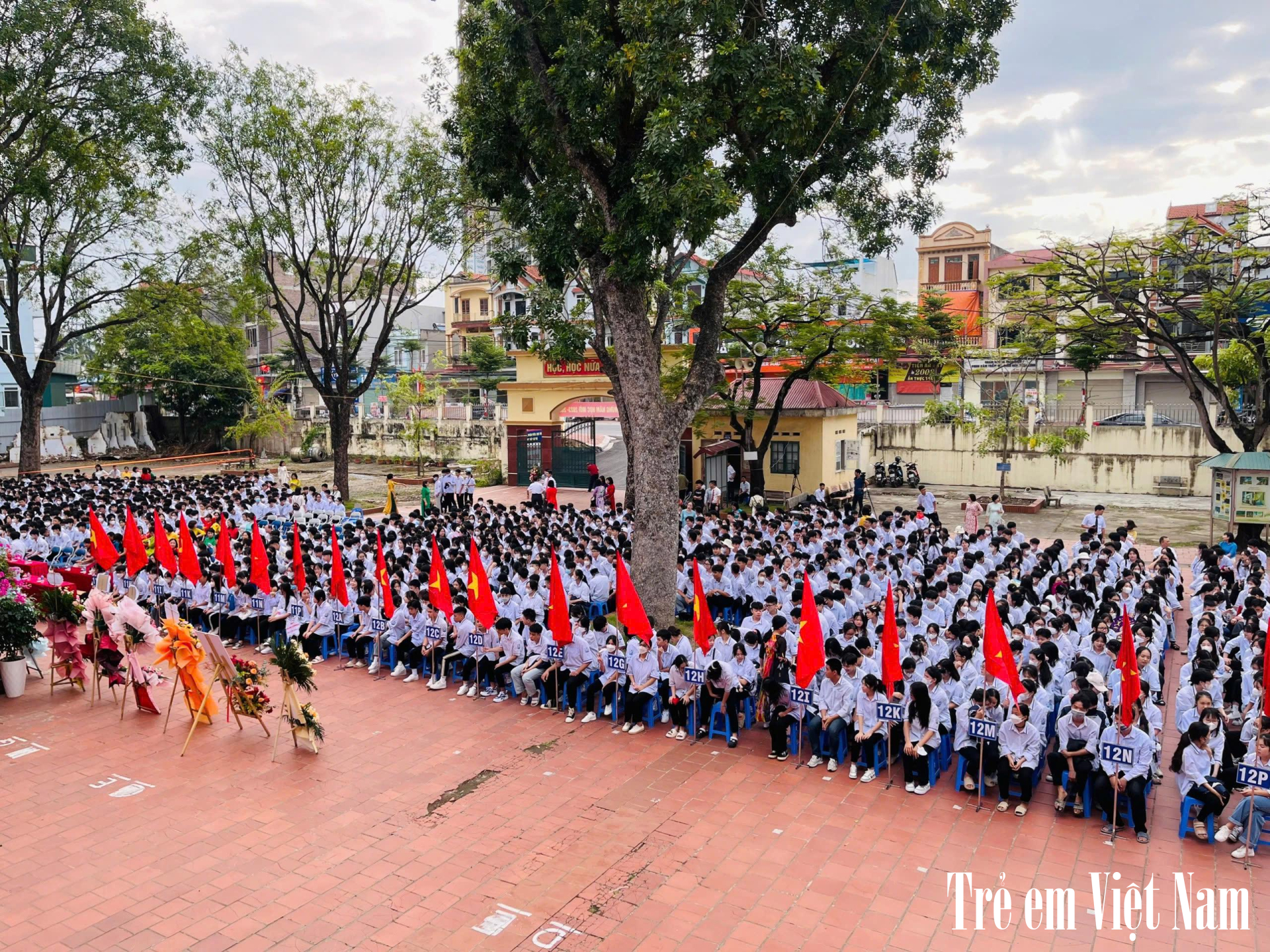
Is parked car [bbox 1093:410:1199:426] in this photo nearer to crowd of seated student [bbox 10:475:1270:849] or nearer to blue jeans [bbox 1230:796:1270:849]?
crowd of seated student [bbox 10:475:1270:849]

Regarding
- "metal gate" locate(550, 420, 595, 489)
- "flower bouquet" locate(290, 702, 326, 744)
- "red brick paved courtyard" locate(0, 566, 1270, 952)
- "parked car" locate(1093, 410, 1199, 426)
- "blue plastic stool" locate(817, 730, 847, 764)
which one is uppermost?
"parked car" locate(1093, 410, 1199, 426)

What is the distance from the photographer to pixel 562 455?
98.5 ft

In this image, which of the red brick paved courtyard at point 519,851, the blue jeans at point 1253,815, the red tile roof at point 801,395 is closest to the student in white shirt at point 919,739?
the red brick paved courtyard at point 519,851

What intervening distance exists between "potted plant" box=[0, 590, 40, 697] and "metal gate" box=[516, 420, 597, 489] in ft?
63.0

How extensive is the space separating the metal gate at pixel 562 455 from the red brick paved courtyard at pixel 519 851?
2051cm

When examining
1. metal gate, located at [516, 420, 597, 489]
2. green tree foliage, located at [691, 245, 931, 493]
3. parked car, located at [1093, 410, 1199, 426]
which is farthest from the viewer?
metal gate, located at [516, 420, 597, 489]

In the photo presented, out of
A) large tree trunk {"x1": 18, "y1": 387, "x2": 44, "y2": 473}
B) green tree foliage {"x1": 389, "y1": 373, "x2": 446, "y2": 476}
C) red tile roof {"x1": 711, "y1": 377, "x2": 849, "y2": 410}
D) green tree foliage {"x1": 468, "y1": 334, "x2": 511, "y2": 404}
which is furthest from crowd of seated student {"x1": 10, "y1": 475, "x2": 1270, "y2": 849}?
green tree foliage {"x1": 468, "y1": 334, "x2": 511, "y2": 404}

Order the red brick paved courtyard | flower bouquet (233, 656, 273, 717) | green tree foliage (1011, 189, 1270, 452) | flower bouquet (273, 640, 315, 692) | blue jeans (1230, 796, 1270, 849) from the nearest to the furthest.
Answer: the red brick paved courtyard < blue jeans (1230, 796, 1270, 849) < flower bouquet (273, 640, 315, 692) < flower bouquet (233, 656, 273, 717) < green tree foliage (1011, 189, 1270, 452)

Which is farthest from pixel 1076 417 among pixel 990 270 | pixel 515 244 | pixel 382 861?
pixel 382 861

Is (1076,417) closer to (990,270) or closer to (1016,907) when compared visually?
(990,270)

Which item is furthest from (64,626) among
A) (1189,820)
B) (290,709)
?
(1189,820)

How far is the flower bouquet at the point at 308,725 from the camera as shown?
9.10 meters

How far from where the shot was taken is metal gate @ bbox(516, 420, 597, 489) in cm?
2984

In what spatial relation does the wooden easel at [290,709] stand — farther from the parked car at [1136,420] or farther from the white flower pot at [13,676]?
the parked car at [1136,420]
